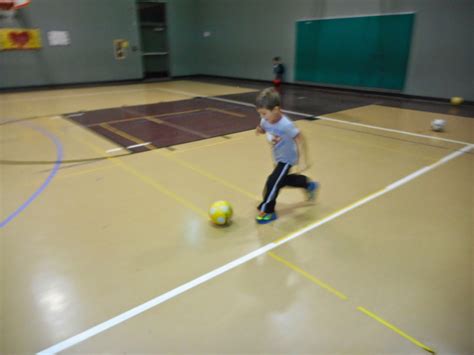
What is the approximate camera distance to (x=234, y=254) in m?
2.79

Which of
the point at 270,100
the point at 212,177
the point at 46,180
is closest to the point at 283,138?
the point at 270,100

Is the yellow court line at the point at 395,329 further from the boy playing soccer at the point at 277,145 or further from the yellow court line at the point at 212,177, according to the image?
the yellow court line at the point at 212,177

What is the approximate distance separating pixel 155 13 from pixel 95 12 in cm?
282

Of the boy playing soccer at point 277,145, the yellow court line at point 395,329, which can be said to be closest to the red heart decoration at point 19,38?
the boy playing soccer at point 277,145

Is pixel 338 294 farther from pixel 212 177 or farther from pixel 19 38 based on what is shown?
pixel 19 38

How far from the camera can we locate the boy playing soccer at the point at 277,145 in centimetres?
289

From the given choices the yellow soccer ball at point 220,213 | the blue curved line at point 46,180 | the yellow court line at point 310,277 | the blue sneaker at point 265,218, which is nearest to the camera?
the yellow court line at point 310,277

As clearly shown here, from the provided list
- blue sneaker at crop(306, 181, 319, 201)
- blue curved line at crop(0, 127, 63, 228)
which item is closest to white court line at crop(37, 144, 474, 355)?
blue sneaker at crop(306, 181, 319, 201)

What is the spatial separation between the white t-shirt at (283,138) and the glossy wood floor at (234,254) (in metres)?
0.63

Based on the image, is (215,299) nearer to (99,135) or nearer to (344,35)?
(99,135)

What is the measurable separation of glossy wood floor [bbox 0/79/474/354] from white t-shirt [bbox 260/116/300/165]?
631 millimetres

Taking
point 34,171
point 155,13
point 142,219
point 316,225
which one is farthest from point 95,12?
point 316,225

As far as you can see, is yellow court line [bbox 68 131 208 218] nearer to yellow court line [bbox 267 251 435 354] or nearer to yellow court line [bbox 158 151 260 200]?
Answer: yellow court line [bbox 158 151 260 200]

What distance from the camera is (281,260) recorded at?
2709 mm
